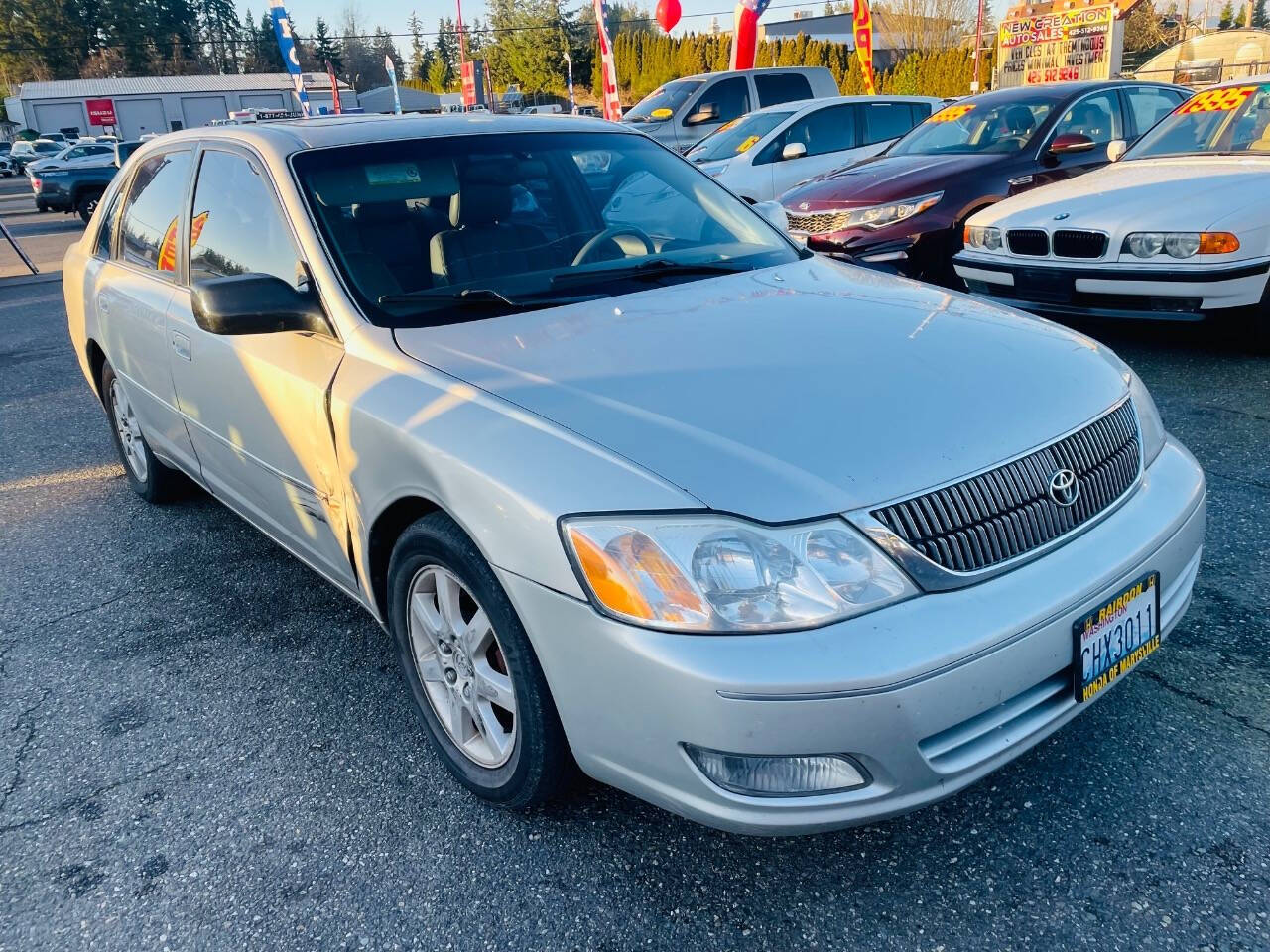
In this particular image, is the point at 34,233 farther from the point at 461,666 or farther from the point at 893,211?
the point at 461,666

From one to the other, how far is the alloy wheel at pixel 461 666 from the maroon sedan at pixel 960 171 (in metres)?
5.50

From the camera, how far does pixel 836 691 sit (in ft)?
5.63

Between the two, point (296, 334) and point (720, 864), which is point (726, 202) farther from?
point (720, 864)

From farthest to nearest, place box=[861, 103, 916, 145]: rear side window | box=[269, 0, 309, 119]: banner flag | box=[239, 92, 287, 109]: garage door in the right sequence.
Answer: box=[239, 92, 287, 109]: garage door, box=[269, 0, 309, 119]: banner flag, box=[861, 103, 916, 145]: rear side window

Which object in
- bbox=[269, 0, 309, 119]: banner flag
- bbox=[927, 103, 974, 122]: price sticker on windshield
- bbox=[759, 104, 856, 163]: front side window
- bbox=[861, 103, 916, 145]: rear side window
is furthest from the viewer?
bbox=[269, 0, 309, 119]: banner flag

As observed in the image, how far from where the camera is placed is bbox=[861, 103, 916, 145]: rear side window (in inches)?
420

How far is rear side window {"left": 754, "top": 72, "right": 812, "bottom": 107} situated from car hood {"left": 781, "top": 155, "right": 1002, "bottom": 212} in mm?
6496

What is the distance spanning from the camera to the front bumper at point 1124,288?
5074 mm

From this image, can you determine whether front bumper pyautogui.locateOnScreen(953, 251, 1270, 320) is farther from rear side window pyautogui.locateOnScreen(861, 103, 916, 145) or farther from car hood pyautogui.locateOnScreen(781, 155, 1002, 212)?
rear side window pyautogui.locateOnScreen(861, 103, 916, 145)

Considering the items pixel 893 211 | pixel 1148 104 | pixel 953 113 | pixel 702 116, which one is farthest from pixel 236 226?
pixel 702 116

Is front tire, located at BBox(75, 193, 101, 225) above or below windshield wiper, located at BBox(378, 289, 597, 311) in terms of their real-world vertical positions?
above

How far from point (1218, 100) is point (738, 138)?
5.49 meters

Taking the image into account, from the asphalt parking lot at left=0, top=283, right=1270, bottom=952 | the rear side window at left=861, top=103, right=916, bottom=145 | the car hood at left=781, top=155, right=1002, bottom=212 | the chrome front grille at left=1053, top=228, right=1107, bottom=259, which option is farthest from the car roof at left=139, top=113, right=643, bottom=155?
the rear side window at left=861, top=103, right=916, bottom=145

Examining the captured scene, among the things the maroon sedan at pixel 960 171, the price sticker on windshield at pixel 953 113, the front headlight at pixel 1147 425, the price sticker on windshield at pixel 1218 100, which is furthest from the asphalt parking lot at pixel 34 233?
the front headlight at pixel 1147 425
